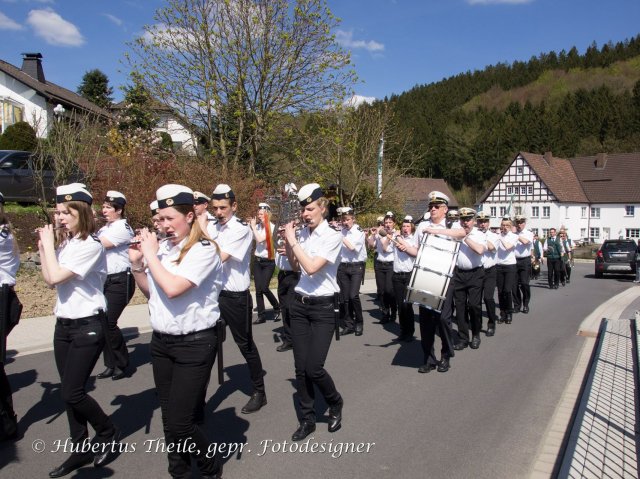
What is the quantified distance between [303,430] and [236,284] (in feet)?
4.83

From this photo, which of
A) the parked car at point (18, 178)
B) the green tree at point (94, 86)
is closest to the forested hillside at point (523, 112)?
the green tree at point (94, 86)

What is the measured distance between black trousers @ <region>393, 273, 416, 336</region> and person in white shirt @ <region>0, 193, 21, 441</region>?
17.2 feet

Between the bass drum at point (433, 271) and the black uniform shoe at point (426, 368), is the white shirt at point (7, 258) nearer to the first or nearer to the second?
the bass drum at point (433, 271)

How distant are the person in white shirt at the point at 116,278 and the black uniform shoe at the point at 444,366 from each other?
3760mm

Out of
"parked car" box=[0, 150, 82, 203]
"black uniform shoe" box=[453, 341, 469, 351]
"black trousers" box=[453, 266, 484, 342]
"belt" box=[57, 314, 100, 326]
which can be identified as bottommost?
"black uniform shoe" box=[453, 341, 469, 351]

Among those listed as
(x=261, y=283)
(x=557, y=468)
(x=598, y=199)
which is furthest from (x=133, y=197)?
(x=598, y=199)

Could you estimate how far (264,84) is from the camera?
2156cm

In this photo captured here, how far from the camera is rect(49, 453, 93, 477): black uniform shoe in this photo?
158 inches

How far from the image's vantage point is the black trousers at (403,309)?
28.1 feet

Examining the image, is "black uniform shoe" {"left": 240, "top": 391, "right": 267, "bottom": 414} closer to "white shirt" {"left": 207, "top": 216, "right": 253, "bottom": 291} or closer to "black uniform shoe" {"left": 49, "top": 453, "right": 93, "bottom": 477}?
"white shirt" {"left": 207, "top": 216, "right": 253, "bottom": 291}

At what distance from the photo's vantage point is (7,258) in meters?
4.81

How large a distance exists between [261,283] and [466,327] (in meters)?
3.60

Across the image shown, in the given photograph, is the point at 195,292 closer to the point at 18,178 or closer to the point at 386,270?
the point at 386,270

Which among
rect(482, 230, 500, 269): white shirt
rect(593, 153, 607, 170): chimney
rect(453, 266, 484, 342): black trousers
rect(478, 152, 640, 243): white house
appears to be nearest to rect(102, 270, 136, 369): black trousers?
rect(453, 266, 484, 342): black trousers
